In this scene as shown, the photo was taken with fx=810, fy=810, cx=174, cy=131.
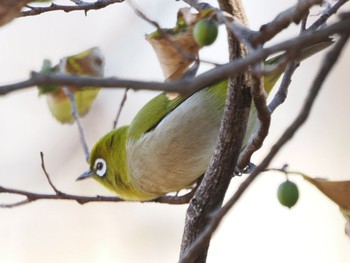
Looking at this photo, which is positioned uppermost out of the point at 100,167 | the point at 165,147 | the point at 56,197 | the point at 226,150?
the point at 226,150

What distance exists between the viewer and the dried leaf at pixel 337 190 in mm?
1538

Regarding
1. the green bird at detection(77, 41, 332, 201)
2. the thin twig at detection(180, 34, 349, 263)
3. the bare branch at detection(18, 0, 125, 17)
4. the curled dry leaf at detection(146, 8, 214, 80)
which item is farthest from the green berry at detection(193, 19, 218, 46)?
the green bird at detection(77, 41, 332, 201)

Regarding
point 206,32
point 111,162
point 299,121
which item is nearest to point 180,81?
point 299,121

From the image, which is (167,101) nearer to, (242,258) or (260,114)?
(260,114)

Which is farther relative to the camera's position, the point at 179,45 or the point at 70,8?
the point at 70,8

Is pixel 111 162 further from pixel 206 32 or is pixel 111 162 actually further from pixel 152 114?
pixel 206 32

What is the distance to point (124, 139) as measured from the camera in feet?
8.79

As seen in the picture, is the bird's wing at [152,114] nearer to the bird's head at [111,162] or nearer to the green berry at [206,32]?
the bird's head at [111,162]

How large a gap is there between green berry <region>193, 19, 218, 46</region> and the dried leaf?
1.32ft

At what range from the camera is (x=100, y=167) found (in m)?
2.70

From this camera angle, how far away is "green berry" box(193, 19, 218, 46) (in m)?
1.30

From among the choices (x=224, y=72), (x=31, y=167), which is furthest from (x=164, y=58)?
(x=31, y=167)

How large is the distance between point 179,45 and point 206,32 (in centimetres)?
15

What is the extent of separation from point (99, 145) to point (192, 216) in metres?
0.98
